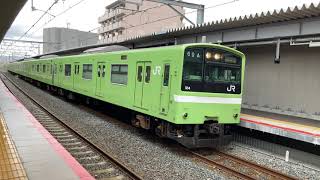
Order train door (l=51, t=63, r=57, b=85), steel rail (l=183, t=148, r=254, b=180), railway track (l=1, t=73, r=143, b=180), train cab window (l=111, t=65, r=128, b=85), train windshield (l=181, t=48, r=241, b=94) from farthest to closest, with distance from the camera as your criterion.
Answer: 1. train door (l=51, t=63, r=57, b=85)
2. train cab window (l=111, t=65, r=128, b=85)
3. train windshield (l=181, t=48, r=241, b=94)
4. steel rail (l=183, t=148, r=254, b=180)
5. railway track (l=1, t=73, r=143, b=180)

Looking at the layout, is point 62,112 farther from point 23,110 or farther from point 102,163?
A: point 102,163

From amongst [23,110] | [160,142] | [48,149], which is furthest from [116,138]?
[23,110]

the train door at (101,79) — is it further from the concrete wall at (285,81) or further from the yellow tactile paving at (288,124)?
the yellow tactile paving at (288,124)

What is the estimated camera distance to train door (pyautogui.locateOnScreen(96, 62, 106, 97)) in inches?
597

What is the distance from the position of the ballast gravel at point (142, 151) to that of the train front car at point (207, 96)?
0.75 m

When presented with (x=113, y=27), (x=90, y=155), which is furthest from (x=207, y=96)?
(x=113, y=27)

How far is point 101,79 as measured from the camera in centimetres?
1541

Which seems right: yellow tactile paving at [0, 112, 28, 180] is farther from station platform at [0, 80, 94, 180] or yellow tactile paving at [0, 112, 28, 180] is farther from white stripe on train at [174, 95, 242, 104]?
white stripe on train at [174, 95, 242, 104]

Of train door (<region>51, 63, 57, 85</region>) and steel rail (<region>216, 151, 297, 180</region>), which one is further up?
train door (<region>51, 63, 57, 85</region>)

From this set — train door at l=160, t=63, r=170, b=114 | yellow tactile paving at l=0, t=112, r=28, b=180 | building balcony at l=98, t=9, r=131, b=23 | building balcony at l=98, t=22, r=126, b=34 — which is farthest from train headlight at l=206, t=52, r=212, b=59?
building balcony at l=98, t=22, r=126, b=34

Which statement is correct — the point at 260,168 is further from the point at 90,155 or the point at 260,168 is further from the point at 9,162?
the point at 9,162

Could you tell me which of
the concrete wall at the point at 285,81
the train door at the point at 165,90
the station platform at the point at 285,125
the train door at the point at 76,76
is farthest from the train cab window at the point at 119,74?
the train door at the point at 76,76

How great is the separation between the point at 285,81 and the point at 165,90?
4.76 m

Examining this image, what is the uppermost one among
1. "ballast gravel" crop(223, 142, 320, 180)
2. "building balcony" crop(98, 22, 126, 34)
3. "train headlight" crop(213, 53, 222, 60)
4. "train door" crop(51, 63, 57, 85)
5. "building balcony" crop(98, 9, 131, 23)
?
"building balcony" crop(98, 9, 131, 23)
